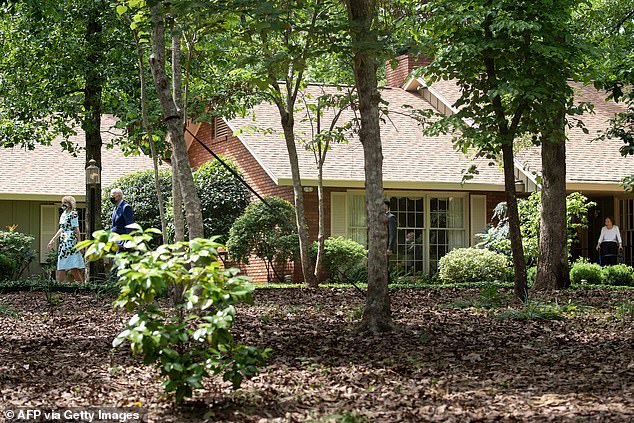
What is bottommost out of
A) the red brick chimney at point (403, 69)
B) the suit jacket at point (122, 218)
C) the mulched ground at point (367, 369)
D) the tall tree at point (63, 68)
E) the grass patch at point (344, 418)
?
the grass patch at point (344, 418)

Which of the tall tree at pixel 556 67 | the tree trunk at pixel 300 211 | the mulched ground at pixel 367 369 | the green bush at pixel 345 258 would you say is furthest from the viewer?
the green bush at pixel 345 258

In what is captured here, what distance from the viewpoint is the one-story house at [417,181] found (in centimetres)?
2062

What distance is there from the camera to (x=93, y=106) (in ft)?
57.6

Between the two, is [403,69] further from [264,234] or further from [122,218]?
[122,218]

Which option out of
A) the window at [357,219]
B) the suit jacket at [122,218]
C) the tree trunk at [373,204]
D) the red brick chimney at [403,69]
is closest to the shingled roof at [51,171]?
the window at [357,219]

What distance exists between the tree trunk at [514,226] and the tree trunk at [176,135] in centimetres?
417

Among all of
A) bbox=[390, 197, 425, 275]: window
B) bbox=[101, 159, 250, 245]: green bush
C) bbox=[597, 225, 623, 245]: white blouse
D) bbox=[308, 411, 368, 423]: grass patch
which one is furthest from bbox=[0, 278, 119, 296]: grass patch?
bbox=[597, 225, 623, 245]: white blouse

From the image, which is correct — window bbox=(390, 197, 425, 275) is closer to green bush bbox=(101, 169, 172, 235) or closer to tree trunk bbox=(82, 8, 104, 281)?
green bush bbox=(101, 169, 172, 235)

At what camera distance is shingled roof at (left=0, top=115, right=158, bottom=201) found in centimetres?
2286

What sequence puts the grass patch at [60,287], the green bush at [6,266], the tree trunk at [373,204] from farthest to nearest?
1. the green bush at [6,266]
2. the grass patch at [60,287]
3. the tree trunk at [373,204]

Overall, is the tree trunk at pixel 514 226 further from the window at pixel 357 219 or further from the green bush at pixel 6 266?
the green bush at pixel 6 266

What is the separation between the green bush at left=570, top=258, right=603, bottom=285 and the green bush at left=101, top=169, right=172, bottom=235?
31.2ft

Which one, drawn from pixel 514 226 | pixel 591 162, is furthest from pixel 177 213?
pixel 591 162

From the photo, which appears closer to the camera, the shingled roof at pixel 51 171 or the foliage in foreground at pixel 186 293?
the foliage in foreground at pixel 186 293
